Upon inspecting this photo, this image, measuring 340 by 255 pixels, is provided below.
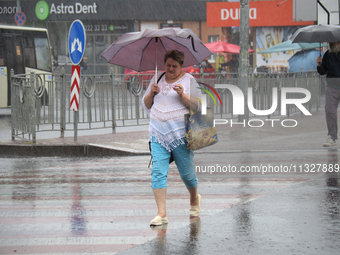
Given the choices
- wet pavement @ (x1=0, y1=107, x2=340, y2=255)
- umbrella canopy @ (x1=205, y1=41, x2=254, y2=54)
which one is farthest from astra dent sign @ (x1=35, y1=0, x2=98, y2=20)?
wet pavement @ (x1=0, y1=107, x2=340, y2=255)

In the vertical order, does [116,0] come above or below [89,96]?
above

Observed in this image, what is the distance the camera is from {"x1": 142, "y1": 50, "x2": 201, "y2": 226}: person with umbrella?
17.3 feet

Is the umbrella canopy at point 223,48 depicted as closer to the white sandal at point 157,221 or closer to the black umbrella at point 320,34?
the black umbrella at point 320,34

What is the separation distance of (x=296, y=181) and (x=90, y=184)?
2810 mm

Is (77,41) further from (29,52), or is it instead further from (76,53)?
(29,52)

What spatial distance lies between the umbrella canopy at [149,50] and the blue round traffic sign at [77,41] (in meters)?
5.40

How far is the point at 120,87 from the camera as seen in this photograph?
13.7 metres

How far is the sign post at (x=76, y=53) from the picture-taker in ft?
37.3

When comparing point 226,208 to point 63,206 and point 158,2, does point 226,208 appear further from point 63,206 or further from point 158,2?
point 158,2

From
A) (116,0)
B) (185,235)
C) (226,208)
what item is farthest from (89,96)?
(116,0)

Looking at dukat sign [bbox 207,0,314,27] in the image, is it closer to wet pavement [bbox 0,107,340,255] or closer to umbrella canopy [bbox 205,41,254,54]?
umbrella canopy [bbox 205,41,254,54]

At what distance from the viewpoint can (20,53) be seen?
20.4 metres

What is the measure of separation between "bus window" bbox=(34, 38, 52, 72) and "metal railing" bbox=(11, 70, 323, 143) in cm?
849

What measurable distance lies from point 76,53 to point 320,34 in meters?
4.94
